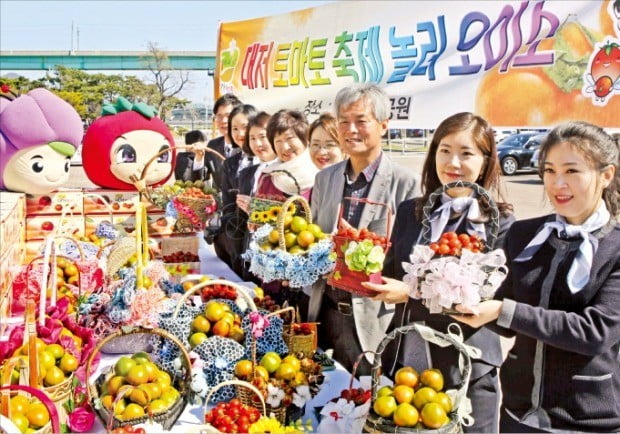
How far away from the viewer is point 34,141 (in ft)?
11.8

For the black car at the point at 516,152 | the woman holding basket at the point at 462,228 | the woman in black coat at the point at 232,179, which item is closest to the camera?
the woman holding basket at the point at 462,228

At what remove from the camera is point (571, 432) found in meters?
1.52

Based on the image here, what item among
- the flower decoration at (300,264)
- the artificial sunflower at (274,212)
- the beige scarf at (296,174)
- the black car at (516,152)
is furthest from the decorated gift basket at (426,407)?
the black car at (516,152)

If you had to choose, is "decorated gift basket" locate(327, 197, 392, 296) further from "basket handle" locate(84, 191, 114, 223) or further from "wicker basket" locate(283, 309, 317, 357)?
"basket handle" locate(84, 191, 114, 223)

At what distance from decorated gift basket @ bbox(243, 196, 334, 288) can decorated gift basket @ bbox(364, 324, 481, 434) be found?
73cm

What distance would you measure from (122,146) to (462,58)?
2466 millimetres

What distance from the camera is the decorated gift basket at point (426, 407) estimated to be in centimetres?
140

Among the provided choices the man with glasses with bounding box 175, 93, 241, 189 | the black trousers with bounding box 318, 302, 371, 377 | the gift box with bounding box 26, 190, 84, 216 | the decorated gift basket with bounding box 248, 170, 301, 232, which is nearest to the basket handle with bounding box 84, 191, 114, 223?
the gift box with bounding box 26, 190, 84, 216

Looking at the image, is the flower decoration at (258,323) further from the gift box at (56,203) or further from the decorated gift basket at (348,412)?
the gift box at (56,203)

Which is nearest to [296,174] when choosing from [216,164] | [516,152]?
[216,164]

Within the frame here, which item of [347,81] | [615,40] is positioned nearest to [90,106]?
[347,81]

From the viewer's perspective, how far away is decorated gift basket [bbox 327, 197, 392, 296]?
184 centimetres

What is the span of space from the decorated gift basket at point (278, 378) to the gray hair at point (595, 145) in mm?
978

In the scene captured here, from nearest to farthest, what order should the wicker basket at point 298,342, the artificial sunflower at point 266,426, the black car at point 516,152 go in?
1. the artificial sunflower at point 266,426
2. the wicker basket at point 298,342
3. the black car at point 516,152
